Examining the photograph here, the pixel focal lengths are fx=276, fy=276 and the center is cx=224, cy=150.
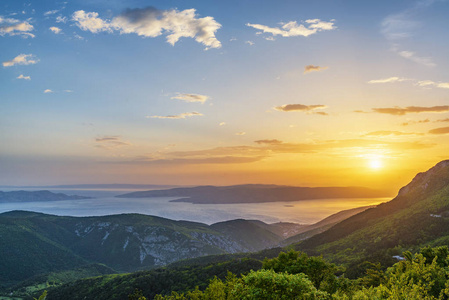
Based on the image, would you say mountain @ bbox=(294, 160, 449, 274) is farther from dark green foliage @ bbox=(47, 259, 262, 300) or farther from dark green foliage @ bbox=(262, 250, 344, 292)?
dark green foliage @ bbox=(262, 250, 344, 292)

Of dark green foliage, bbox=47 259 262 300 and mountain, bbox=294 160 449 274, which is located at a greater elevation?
mountain, bbox=294 160 449 274

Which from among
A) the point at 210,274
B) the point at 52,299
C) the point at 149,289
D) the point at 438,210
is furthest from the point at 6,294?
the point at 438,210

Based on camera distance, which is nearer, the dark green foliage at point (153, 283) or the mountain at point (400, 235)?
the mountain at point (400, 235)

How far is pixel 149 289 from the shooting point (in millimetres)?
143625

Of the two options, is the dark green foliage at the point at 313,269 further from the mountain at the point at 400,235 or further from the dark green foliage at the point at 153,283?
the dark green foliage at the point at 153,283

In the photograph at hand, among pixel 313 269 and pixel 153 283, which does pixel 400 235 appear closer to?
pixel 313 269

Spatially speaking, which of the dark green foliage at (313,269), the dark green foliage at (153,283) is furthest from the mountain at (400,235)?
the dark green foliage at (313,269)

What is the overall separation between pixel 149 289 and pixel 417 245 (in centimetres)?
13613

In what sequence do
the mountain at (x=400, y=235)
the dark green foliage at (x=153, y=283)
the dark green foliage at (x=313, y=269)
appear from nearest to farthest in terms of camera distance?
the dark green foliage at (x=313, y=269) → the mountain at (x=400, y=235) → the dark green foliage at (x=153, y=283)

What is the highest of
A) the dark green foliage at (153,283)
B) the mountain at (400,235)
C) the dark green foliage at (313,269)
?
the dark green foliage at (313,269)

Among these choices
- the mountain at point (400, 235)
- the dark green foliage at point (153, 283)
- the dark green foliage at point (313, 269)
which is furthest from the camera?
the dark green foliage at point (153, 283)

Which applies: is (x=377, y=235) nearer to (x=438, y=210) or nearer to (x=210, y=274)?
(x=438, y=210)

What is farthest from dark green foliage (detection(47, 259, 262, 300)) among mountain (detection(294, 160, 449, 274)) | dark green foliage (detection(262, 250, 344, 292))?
dark green foliage (detection(262, 250, 344, 292))

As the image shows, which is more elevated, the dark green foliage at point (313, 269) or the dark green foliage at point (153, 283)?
the dark green foliage at point (313, 269)
